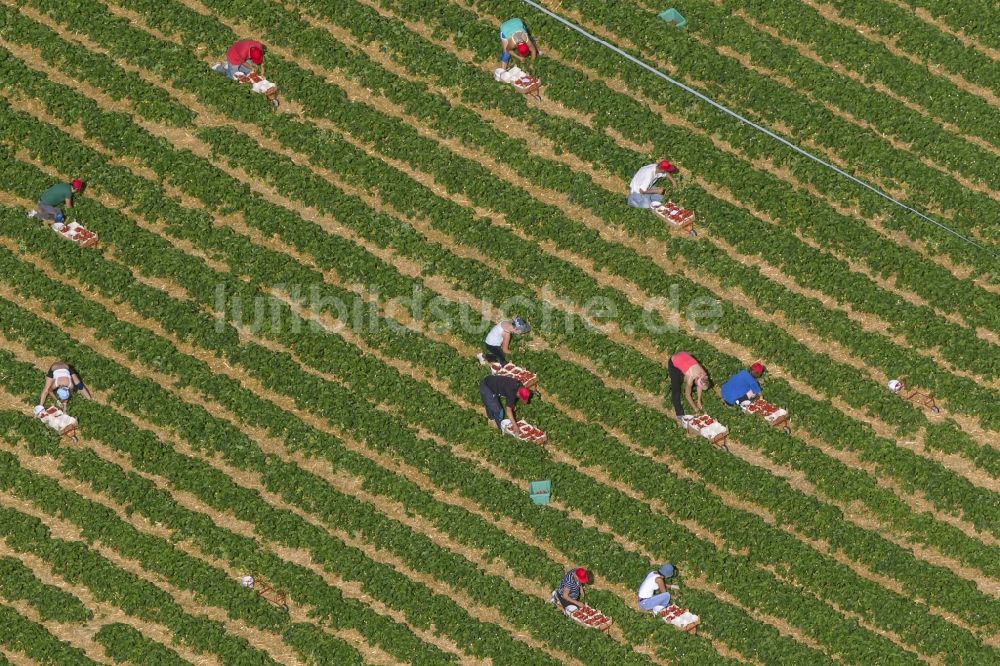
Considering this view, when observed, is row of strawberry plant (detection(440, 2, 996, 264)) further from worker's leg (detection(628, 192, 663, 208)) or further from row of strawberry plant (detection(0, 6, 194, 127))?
row of strawberry plant (detection(0, 6, 194, 127))

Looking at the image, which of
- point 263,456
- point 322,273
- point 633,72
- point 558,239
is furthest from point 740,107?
point 263,456

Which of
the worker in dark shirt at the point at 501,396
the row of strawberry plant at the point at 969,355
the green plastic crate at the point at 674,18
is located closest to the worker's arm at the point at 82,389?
the worker in dark shirt at the point at 501,396

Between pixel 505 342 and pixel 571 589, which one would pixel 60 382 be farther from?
pixel 571 589

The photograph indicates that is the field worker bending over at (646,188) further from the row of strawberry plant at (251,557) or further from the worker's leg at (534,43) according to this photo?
the row of strawberry plant at (251,557)

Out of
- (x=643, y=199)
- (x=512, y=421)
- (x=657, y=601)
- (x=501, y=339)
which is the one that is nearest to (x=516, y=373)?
(x=501, y=339)

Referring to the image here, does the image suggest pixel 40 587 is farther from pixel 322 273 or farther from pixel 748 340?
pixel 748 340

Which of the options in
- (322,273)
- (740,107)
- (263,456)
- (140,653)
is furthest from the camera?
(740,107)
